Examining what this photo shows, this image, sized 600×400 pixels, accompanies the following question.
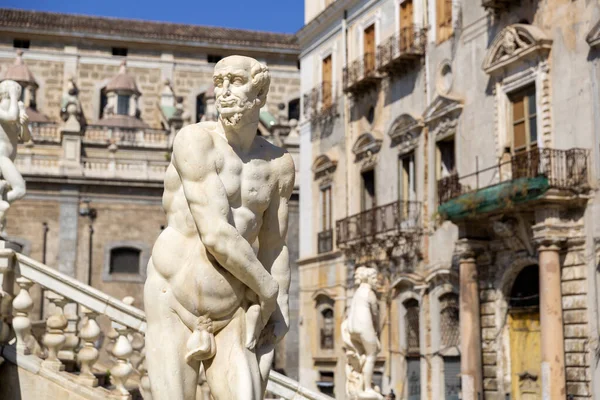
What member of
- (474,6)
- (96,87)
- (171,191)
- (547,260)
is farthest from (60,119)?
(171,191)

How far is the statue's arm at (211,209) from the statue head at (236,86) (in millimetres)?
167

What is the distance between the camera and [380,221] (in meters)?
23.5

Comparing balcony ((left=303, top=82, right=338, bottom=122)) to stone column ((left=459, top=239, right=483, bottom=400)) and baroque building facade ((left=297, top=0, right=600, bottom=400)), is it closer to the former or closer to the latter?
baroque building facade ((left=297, top=0, right=600, bottom=400))

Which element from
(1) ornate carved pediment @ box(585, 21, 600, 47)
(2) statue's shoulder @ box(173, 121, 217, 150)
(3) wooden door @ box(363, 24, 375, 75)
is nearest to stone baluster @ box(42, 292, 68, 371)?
(2) statue's shoulder @ box(173, 121, 217, 150)

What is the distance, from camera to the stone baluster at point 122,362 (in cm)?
890

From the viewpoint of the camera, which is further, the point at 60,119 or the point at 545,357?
the point at 60,119

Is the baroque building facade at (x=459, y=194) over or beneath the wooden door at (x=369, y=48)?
beneath

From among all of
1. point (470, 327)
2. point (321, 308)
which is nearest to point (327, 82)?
point (321, 308)

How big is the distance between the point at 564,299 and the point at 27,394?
10959mm

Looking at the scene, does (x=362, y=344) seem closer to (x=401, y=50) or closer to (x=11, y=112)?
(x=11, y=112)

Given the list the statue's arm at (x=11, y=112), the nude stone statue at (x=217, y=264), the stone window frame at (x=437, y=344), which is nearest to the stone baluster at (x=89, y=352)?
the statue's arm at (x=11, y=112)

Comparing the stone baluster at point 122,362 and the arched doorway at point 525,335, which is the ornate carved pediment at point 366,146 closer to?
the arched doorway at point 525,335

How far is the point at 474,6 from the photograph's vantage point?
20.7m

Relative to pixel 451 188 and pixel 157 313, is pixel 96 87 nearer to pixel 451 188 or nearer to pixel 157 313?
pixel 451 188
